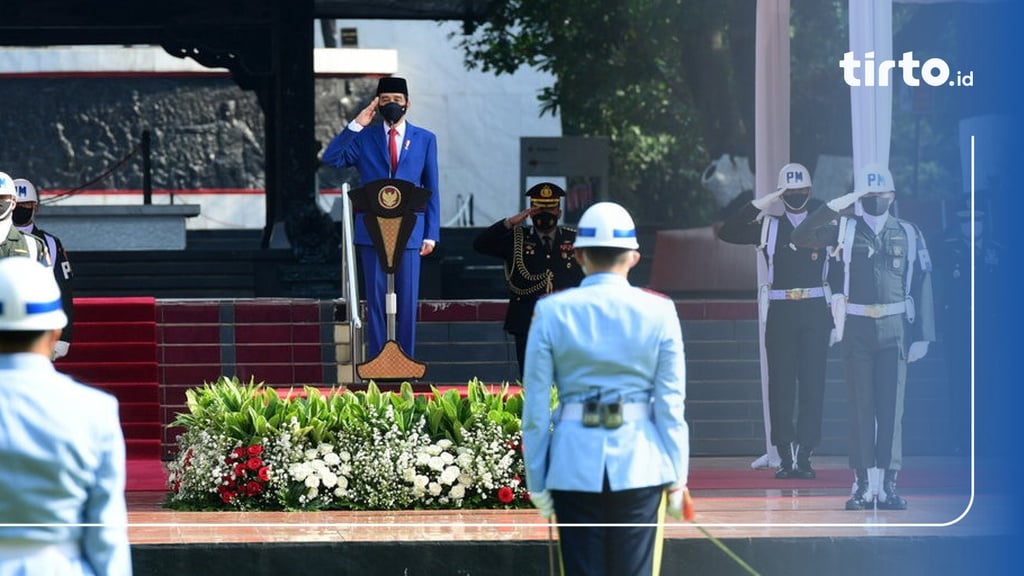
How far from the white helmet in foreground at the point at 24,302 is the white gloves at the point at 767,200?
6.44m

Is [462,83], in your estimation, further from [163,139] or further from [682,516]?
[682,516]

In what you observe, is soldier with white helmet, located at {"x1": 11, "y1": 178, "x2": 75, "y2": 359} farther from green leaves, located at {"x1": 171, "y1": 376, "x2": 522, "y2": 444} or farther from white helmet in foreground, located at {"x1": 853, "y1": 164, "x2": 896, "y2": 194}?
white helmet in foreground, located at {"x1": 853, "y1": 164, "x2": 896, "y2": 194}

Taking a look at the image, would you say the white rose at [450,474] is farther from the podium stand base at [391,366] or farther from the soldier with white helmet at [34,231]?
the soldier with white helmet at [34,231]

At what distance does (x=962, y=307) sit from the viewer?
953 centimetres

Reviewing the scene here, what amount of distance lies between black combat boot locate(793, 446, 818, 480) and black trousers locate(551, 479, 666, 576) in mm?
4698

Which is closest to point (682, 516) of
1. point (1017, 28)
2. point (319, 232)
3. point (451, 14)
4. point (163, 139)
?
point (1017, 28)

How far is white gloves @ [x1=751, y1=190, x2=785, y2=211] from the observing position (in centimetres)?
1098

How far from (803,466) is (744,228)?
139cm

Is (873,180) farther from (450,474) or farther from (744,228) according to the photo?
(450,474)

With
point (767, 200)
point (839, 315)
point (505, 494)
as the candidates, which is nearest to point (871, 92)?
point (839, 315)

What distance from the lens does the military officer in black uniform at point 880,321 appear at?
990cm

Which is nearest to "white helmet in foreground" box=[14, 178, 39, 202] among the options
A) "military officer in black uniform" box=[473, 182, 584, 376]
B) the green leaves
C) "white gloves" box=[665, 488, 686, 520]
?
the green leaves

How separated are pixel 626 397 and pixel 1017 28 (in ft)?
10.3
